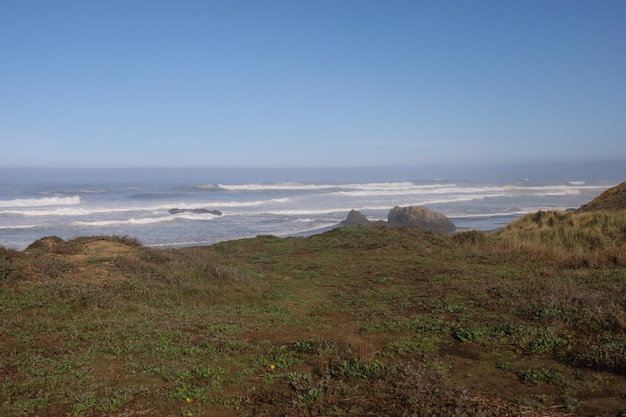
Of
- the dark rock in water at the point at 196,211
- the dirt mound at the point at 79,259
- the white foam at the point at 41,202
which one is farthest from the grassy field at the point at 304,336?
the white foam at the point at 41,202

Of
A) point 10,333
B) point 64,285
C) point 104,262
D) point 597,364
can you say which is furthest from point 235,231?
point 597,364

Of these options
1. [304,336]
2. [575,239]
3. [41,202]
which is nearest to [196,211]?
[41,202]

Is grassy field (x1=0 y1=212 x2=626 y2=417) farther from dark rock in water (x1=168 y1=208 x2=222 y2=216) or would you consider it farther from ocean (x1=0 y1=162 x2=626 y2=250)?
dark rock in water (x1=168 y1=208 x2=222 y2=216)

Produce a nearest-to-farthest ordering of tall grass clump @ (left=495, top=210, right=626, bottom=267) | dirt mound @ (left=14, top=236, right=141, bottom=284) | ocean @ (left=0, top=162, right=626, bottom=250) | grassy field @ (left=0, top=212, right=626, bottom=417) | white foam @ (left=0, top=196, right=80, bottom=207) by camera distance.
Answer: grassy field @ (left=0, top=212, right=626, bottom=417) < dirt mound @ (left=14, top=236, right=141, bottom=284) < tall grass clump @ (left=495, top=210, right=626, bottom=267) < ocean @ (left=0, top=162, right=626, bottom=250) < white foam @ (left=0, top=196, right=80, bottom=207)

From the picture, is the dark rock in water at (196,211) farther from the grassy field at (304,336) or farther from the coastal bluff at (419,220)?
the grassy field at (304,336)

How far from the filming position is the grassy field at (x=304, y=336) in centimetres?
501

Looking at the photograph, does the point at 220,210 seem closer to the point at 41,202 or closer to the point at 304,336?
the point at 41,202

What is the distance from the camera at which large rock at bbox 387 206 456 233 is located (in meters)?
32.1

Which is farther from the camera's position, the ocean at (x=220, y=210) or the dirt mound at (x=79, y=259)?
the ocean at (x=220, y=210)

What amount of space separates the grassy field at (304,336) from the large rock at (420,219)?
18.0 m

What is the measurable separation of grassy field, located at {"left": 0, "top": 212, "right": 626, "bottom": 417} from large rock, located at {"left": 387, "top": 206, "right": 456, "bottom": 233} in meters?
18.0

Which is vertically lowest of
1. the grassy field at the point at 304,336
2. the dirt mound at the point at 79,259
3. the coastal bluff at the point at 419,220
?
the coastal bluff at the point at 419,220

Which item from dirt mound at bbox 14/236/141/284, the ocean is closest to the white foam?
the ocean

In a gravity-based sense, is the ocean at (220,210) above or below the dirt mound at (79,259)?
below
